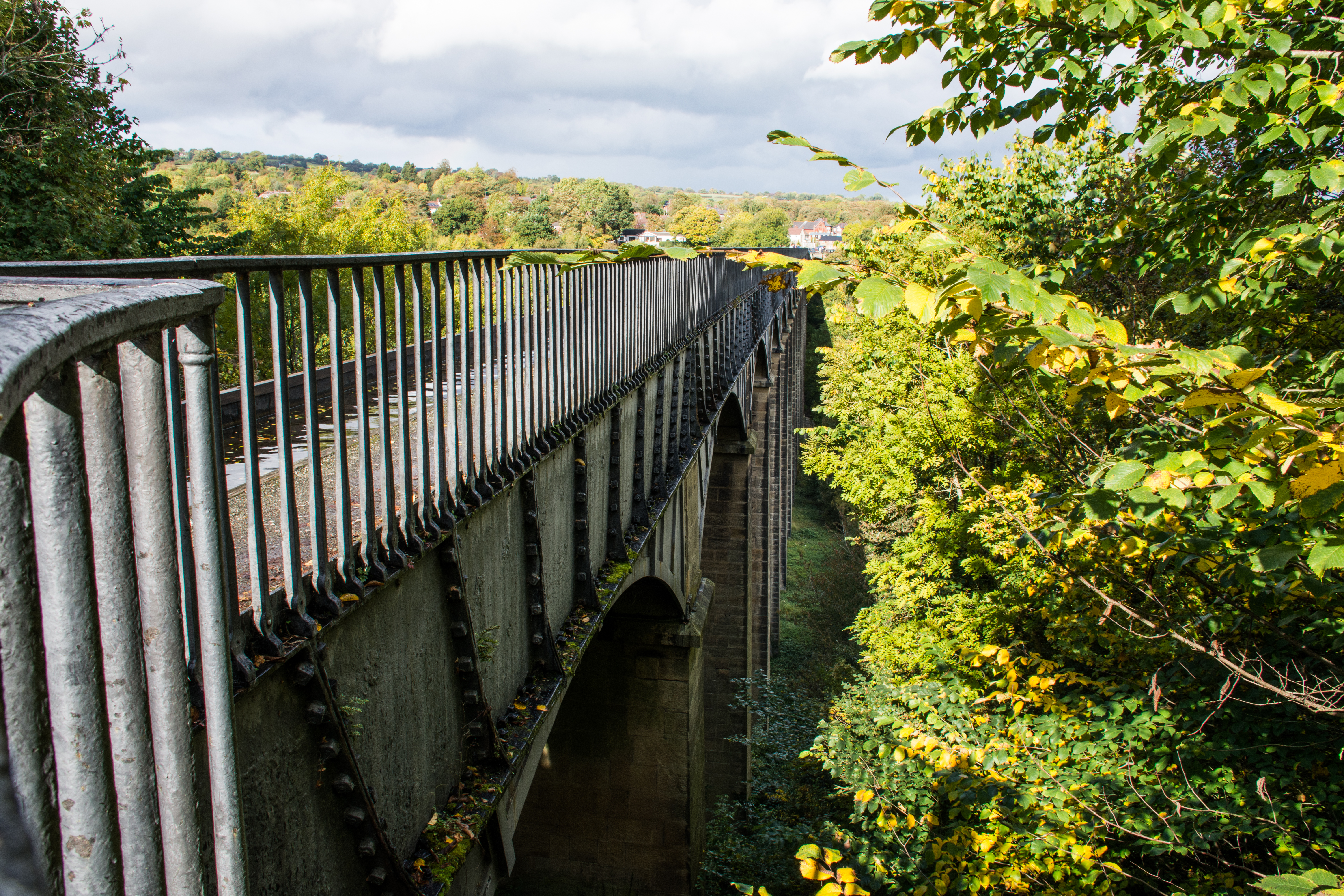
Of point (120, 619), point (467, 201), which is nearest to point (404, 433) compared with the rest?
point (120, 619)

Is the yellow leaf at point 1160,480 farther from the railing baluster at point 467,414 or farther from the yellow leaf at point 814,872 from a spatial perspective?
the railing baluster at point 467,414

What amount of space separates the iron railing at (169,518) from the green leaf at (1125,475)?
95.5 inches

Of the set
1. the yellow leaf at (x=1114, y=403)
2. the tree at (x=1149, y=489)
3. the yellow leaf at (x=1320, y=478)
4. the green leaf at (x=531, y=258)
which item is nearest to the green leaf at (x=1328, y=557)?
the tree at (x=1149, y=489)

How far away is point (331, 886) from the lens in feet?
9.40

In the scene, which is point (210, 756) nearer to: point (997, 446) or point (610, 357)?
point (610, 357)

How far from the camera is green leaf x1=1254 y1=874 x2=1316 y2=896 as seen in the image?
7.75ft

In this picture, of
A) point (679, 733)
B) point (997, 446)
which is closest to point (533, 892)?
point (679, 733)

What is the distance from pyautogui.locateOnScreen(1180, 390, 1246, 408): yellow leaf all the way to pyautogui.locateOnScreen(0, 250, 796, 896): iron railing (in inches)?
101

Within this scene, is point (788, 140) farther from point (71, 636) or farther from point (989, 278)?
point (71, 636)

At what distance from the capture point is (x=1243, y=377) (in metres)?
2.57

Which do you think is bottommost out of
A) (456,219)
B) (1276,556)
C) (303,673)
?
(303,673)

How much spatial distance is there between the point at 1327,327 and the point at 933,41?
5764mm

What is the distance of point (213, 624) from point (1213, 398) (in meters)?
2.69

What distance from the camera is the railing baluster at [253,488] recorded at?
92.4 inches
